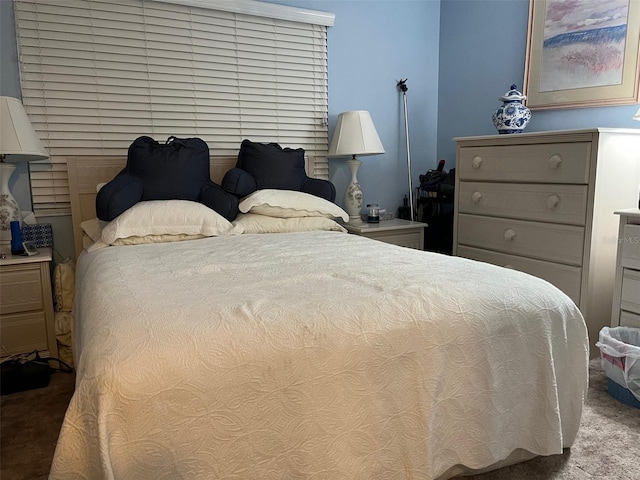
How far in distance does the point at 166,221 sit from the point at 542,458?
1893 millimetres

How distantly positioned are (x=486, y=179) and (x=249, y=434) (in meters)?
2.32

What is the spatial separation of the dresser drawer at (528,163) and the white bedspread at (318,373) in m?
1.09

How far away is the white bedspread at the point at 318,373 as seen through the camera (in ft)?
3.28

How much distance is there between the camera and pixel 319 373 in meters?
1.14

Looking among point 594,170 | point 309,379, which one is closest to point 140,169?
point 309,379

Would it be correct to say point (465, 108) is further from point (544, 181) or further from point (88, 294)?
point (88, 294)

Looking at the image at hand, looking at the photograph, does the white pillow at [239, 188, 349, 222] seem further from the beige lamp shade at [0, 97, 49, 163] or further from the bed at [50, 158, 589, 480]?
the beige lamp shade at [0, 97, 49, 163]

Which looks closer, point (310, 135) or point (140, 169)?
point (140, 169)

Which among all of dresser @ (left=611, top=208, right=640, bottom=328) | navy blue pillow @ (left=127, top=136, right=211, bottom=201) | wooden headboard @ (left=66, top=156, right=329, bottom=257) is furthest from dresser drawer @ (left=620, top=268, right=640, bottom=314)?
wooden headboard @ (left=66, top=156, right=329, bottom=257)

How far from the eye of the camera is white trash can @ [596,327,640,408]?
194 cm

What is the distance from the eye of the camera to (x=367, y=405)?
1.19 metres

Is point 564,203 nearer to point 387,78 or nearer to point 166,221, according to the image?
point 387,78

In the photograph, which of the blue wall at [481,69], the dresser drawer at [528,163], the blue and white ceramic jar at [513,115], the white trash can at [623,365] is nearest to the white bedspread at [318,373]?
the white trash can at [623,365]

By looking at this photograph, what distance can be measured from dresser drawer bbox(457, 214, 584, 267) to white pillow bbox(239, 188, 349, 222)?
2.87ft
